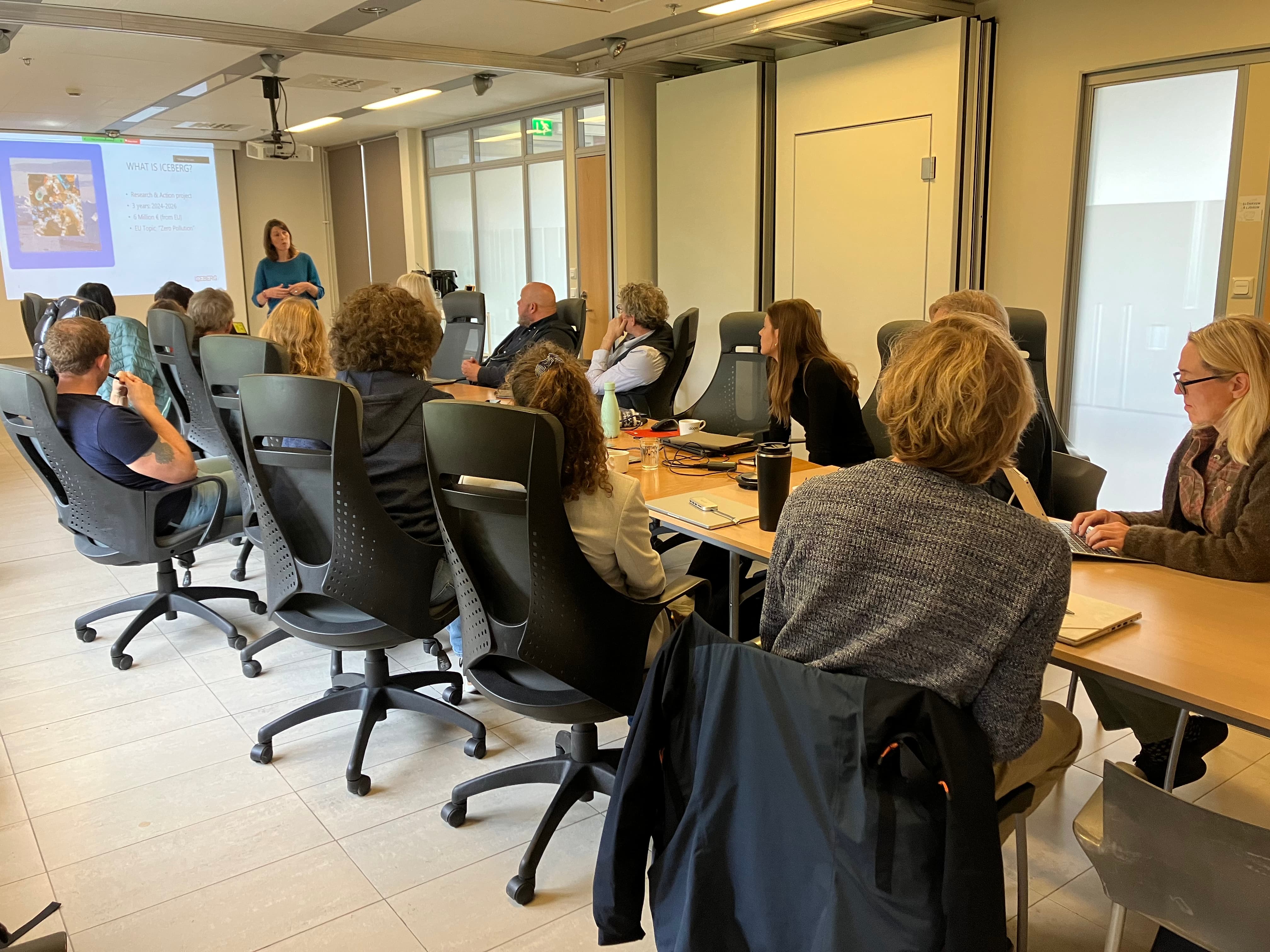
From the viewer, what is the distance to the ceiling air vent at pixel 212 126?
9797 mm

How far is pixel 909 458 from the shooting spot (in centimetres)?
152

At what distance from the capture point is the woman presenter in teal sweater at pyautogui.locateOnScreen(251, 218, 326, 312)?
6695mm

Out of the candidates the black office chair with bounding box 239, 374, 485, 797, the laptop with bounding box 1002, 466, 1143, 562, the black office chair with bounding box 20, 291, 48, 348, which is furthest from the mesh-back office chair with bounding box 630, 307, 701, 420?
the black office chair with bounding box 20, 291, 48, 348

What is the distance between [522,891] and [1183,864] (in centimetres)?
142

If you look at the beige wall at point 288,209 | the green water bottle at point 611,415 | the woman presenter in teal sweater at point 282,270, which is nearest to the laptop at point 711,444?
the green water bottle at point 611,415

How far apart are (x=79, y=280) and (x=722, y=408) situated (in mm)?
9180

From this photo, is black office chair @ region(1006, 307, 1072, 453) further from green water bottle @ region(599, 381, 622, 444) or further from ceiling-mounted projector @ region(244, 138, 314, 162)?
ceiling-mounted projector @ region(244, 138, 314, 162)

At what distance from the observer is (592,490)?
7.15 ft

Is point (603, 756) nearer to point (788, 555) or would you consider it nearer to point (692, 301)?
point (788, 555)

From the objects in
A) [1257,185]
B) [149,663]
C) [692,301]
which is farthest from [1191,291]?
[149,663]

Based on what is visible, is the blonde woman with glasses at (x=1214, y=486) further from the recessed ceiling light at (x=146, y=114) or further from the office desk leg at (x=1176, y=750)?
the recessed ceiling light at (x=146, y=114)

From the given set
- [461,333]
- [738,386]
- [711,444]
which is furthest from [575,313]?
[711,444]

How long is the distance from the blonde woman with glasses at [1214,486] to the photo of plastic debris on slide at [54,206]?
11.0 meters

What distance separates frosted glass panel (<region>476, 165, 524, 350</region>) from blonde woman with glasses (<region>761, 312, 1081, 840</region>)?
8.55 meters
